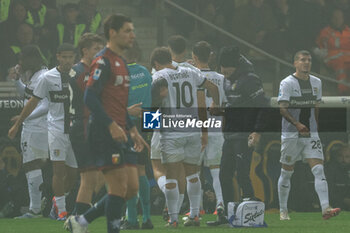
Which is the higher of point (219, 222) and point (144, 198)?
point (144, 198)

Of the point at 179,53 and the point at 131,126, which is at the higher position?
the point at 179,53

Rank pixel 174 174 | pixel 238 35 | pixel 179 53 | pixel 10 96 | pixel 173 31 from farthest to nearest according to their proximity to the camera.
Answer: pixel 238 35
pixel 173 31
pixel 10 96
pixel 179 53
pixel 174 174

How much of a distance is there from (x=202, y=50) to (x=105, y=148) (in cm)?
444

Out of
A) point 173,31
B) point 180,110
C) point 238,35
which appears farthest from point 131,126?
point 238,35

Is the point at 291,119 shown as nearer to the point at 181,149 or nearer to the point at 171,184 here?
the point at 181,149

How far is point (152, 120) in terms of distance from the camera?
13.0 meters

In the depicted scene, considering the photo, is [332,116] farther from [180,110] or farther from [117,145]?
[117,145]

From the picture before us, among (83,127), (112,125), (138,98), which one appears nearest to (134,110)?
(138,98)

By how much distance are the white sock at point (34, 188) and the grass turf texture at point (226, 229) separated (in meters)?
0.31

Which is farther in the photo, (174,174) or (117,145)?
(174,174)

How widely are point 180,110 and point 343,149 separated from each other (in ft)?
14.7

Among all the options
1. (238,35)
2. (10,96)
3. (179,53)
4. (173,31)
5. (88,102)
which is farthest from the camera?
(238,35)

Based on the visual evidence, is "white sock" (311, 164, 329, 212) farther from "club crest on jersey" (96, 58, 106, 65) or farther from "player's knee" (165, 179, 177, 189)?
"club crest on jersey" (96, 58, 106, 65)

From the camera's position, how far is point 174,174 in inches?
454
